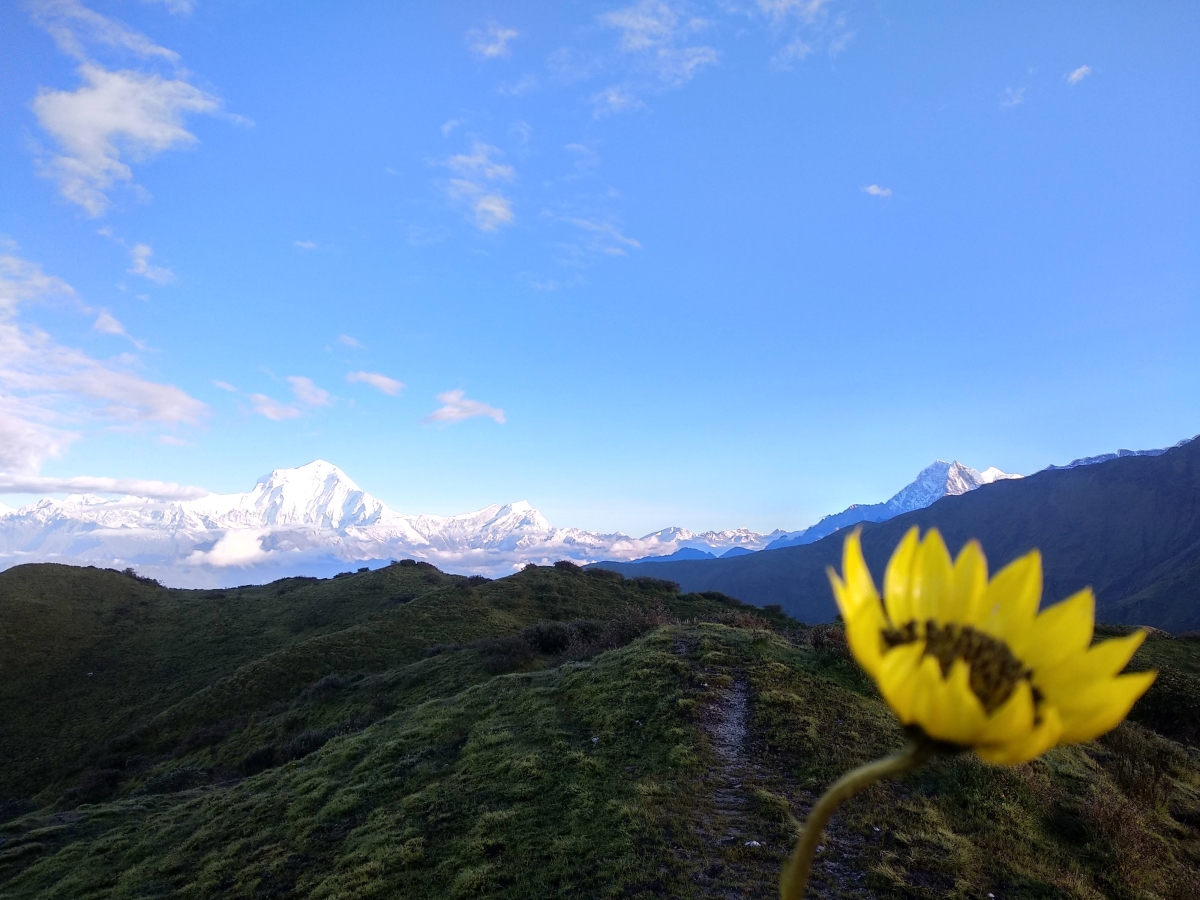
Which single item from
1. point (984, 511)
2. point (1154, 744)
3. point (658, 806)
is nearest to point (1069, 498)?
point (984, 511)

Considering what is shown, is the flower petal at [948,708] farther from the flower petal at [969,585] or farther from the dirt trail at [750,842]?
the dirt trail at [750,842]

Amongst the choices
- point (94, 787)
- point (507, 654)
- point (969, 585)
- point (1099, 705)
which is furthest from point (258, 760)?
point (1099, 705)

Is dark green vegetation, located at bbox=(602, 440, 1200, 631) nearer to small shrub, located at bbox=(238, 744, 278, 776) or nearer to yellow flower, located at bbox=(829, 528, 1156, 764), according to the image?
small shrub, located at bbox=(238, 744, 278, 776)

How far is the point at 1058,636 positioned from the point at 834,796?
0.73 m

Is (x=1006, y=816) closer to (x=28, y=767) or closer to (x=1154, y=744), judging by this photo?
(x=1154, y=744)

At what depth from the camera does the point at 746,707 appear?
1106 cm

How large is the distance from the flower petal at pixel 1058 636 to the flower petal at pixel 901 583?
219 mm

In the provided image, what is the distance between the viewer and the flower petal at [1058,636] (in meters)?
1.24

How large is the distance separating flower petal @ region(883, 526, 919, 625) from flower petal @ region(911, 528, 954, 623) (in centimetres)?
1

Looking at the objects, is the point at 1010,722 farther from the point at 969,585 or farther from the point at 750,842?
the point at 750,842

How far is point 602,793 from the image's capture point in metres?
8.73

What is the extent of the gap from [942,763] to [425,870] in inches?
309

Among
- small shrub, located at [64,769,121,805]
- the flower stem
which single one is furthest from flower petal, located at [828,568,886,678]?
small shrub, located at [64,769,121,805]

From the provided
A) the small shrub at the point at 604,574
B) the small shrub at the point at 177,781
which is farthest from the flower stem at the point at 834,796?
the small shrub at the point at 604,574
